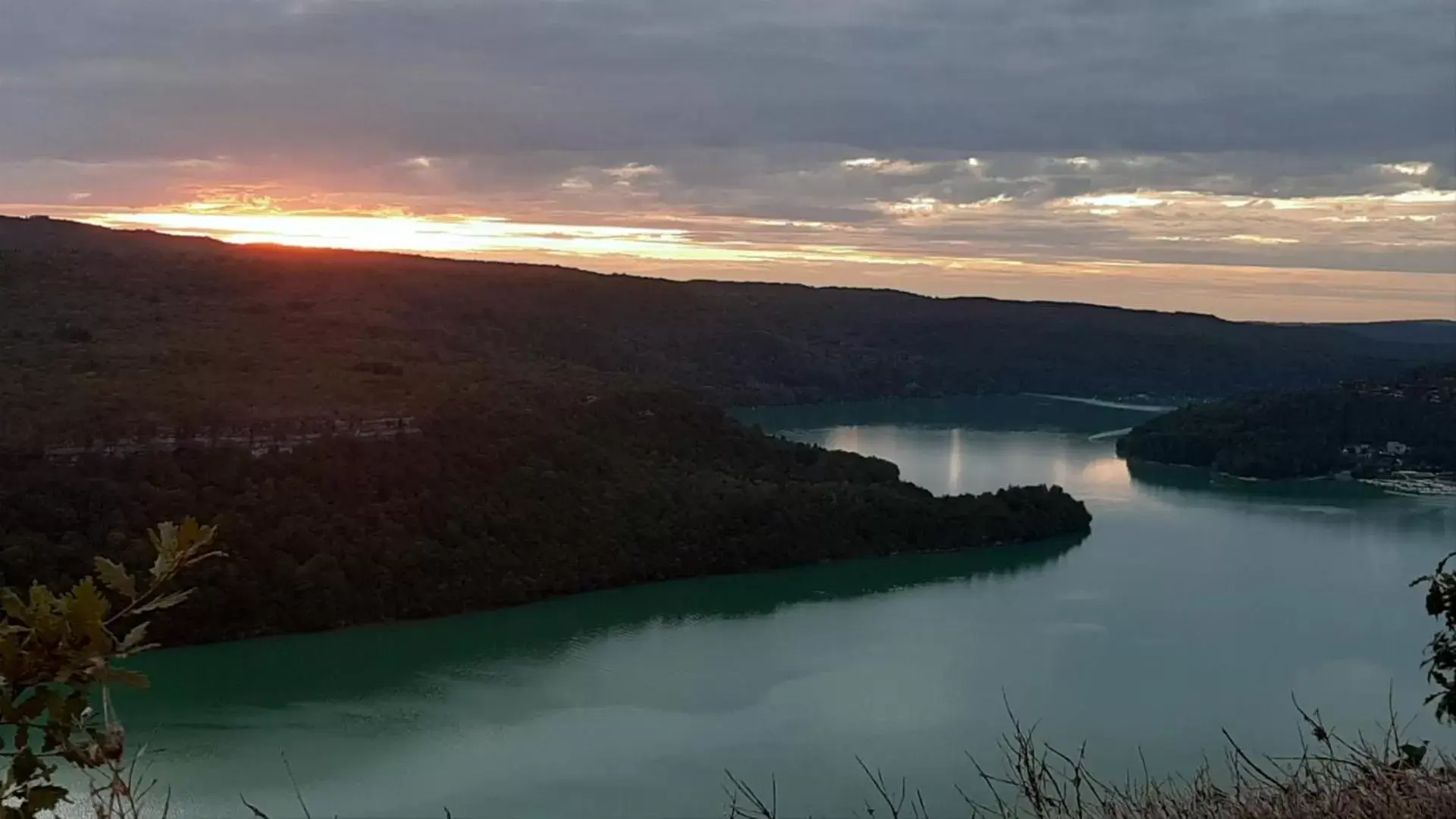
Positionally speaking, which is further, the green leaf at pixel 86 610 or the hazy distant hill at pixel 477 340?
the hazy distant hill at pixel 477 340

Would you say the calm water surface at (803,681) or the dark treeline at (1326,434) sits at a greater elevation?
the dark treeline at (1326,434)

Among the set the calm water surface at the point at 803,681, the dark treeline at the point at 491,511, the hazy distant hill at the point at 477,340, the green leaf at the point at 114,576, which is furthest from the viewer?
the hazy distant hill at the point at 477,340

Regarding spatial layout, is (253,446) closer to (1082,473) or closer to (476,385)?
(476,385)

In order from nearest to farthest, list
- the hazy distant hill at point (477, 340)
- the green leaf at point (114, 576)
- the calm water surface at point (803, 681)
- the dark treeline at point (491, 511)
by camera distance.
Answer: the green leaf at point (114, 576), the calm water surface at point (803, 681), the dark treeline at point (491, 511), the hazy distant hill at point (477, 340)

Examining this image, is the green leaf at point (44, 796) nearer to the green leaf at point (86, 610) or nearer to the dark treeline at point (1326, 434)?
the green leaf at point (86, 610)

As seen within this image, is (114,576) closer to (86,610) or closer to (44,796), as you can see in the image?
(86,610)

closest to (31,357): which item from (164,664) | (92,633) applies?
(164,664)

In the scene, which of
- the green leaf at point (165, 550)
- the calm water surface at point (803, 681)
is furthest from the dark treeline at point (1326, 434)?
the green leaf at point (165, 550)
